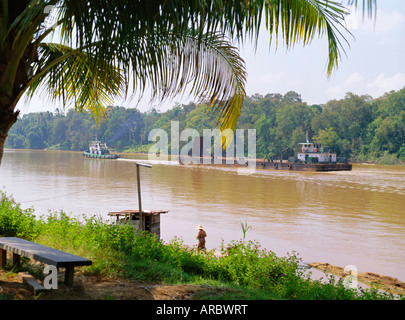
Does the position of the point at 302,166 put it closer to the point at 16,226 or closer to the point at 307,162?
the point at 307,162

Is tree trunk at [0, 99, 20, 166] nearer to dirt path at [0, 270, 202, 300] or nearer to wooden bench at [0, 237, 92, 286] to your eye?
wooden bench at [0, 237, 92, 286]

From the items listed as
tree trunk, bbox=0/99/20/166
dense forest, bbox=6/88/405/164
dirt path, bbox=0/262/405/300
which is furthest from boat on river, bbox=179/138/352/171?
tree trunk, bbox=0/99/20/166

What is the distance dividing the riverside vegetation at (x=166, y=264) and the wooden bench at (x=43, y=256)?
0.24 metres

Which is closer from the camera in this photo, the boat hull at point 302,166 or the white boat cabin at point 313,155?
the boat hull at point 302,166

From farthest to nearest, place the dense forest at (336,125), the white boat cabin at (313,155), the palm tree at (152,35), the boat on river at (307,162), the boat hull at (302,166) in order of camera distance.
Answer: the dense forest at (336,125) → the white boat cabin at (313,155) → the boat on river at (307,162) → the boat hull at (302,166) → the palm tree at (152,35)

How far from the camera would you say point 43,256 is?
9.82 ft

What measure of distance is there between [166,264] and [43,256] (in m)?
1.93

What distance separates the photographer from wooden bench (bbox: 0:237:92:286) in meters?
2.94

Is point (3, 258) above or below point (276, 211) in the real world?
above

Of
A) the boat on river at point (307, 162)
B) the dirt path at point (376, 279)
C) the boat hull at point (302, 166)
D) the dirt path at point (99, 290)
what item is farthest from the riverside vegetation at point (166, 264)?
the boat on river at point (307, 162)

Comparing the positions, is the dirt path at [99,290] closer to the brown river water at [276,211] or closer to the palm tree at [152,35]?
the palm tree at [152,35]

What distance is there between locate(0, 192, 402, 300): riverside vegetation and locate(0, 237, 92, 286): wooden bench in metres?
0.24

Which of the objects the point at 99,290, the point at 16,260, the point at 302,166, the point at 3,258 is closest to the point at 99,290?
the point at 99,290

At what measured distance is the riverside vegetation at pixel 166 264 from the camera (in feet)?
13.2
